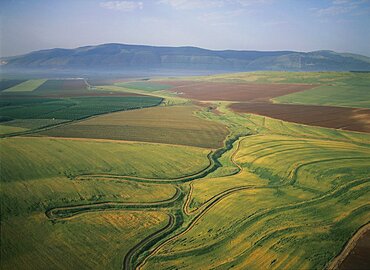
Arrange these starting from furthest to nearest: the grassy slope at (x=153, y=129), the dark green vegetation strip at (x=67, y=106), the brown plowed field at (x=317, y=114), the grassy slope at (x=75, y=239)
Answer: the dark green vegetation strip at (x=67, y=106) → the brown plowed field at (x=317, y=114) → the grassy slope at (x=153, y=129) → the grassy slope at (x=75, y=239)

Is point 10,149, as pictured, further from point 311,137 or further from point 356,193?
point 311,137

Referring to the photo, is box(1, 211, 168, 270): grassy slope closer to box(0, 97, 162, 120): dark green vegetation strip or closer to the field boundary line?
the field boundary line

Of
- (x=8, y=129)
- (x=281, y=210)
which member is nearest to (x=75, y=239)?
(x=281, y=210)

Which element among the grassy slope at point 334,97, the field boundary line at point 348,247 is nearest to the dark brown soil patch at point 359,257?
the field boundary line at point 348,247

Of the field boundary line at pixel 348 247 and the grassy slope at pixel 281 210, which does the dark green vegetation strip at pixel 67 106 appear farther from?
the field boundary line at pixel 348 247

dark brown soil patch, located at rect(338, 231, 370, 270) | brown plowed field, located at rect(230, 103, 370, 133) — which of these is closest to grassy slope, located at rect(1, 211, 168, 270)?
dark brown soil patch, located at rect(338, 231, 370, 270)

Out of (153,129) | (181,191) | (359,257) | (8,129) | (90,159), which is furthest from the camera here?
(153,129)

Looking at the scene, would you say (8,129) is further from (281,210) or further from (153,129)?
(281,210)
